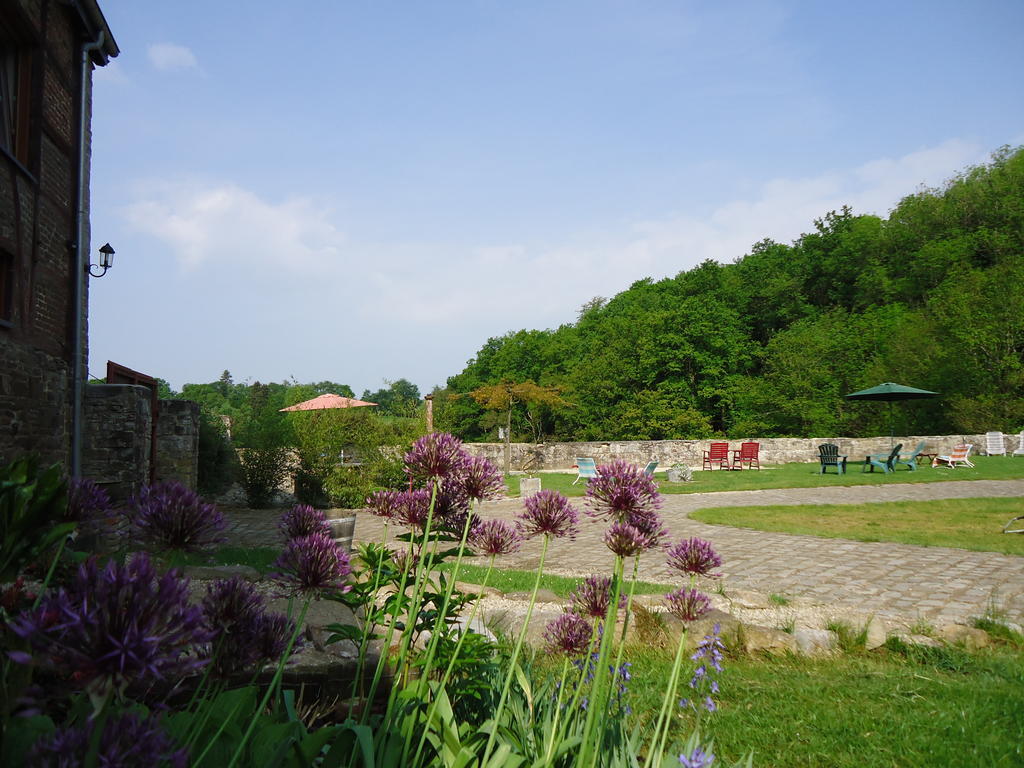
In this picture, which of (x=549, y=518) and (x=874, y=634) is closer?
(x=549, y=518)

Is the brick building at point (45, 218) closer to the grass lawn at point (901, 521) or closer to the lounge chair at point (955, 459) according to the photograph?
the grass lawn at point (901, 521)

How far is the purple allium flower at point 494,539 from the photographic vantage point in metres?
1.79

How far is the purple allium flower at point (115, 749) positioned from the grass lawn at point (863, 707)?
2.22 metres

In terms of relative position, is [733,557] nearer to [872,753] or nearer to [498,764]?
[872,753]

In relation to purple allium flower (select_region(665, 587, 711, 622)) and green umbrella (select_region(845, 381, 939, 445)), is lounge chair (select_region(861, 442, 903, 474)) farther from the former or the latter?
purple allium flower (select_region(665, 587, 711, 622))

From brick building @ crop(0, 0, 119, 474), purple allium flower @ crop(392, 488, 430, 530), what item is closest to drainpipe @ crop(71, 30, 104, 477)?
brick building @ crop(0, 0, 119, 474)

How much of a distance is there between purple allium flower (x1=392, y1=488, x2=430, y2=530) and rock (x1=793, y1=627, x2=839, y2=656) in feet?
11.4

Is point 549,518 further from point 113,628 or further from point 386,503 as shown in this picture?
point 113,628

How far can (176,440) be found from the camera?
11898 mm

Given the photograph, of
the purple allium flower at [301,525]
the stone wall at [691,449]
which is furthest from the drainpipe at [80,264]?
the stone wall at [691,449]

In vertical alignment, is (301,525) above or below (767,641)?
above

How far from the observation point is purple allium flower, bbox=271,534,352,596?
52.6 inches

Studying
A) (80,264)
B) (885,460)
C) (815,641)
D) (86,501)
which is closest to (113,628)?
(86,501)

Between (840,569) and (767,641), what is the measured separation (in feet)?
10.9
